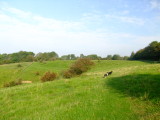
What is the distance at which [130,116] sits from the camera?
20.5 ft

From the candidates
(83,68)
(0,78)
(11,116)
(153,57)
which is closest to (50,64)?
(0,78)

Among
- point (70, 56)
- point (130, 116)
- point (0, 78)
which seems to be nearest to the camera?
point (130, 116)

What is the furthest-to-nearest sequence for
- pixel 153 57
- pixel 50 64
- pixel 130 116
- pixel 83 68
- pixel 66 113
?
pixel 50 64, pixel 153 57, pixel 83 68, pixel 66 113, pixel 130 116

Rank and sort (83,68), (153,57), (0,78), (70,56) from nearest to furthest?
1. (83,68)
2. (0,78)
3. (153,57)
4. (70,56)

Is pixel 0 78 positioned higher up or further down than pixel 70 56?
further down

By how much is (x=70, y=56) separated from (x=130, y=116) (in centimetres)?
14973

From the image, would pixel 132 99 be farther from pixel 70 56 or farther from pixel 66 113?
pixel 70 56

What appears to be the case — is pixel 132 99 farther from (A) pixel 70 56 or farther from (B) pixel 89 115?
(A) pixel 70 56

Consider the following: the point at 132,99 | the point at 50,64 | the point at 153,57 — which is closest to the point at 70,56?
the point at 50,64

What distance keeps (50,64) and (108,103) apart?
84.4m

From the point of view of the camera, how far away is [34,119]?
21.5ft

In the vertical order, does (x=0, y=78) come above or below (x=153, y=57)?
below

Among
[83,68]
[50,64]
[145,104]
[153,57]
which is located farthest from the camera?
[50,64]

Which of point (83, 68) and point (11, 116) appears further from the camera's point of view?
point (83, 68)
